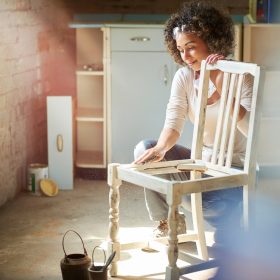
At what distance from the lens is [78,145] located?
4.51 meters

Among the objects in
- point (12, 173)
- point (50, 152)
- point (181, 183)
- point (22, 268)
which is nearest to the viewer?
point (181, 183)

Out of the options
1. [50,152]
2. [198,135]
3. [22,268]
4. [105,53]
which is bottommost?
[22,268]

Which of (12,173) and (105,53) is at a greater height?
(105,53)

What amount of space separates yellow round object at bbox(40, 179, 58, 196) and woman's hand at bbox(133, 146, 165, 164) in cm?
145

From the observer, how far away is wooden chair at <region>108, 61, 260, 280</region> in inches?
91.9

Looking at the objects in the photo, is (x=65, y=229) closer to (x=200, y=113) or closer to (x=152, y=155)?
(x=152, y=155)

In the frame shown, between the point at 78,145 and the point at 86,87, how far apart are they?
0.48 metres

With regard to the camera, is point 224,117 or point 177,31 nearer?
point 224,117

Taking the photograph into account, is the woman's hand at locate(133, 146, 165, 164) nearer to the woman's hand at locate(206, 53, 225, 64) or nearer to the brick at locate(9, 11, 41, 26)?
the woman's hand at locate(206, 53, 225, 64)

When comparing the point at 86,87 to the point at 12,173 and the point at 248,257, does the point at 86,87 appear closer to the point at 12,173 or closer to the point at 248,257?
the point at 12,173

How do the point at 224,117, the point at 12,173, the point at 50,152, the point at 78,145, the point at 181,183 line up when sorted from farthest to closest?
the point at 78,145 < the point at 50,152 < the point at 12,173 < the point at 224,117 < the point at 181,183

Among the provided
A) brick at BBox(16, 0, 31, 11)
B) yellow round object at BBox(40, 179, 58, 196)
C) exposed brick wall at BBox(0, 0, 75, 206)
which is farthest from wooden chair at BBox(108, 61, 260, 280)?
brick at BBox(16, 0, 31, 11)

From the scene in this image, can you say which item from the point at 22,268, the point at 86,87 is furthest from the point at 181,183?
the point at 86,87

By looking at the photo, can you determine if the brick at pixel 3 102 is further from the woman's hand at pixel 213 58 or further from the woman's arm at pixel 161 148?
the woman's hand at pixel 213 58
